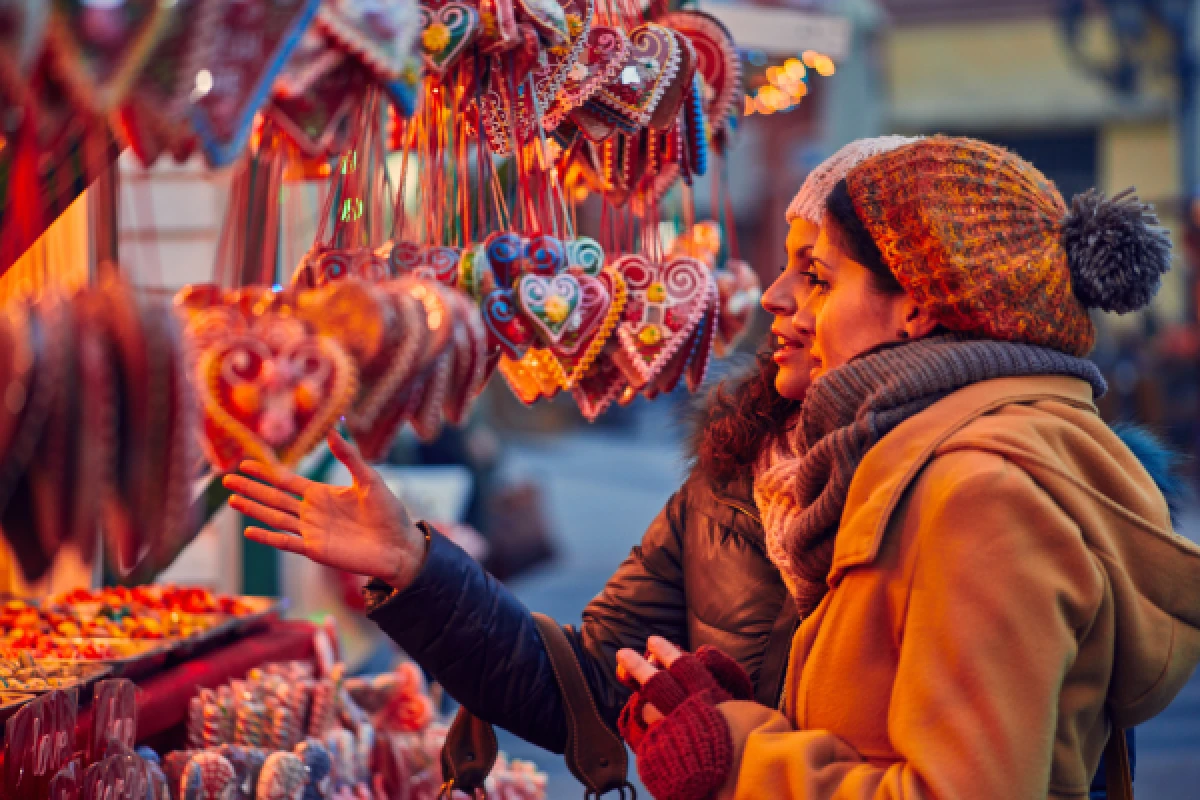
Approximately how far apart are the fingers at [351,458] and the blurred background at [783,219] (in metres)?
0.27

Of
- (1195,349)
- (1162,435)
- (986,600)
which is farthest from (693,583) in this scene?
(1195,349)

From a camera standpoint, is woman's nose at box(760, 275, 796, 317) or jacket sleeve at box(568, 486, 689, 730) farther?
jacket sleeve at box(568, 486, 689, 730)

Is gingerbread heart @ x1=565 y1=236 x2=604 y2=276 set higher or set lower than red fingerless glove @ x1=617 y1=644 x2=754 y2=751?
higher

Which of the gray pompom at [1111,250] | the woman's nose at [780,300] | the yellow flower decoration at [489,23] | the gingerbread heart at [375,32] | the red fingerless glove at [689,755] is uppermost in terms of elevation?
the yellow flower decoration at [489,23]

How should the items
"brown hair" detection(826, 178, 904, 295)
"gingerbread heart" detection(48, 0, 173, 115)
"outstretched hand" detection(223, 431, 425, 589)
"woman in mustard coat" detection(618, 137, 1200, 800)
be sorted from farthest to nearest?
"outstretched hand" detection(223, 431, 425, 589) → "brown hair" detection(826, 178, 904, 295) → "woman in mustard coat" detection(618, 137, 1200, 800) → "gingerbread heart" detection(48, 0, 173, 115)

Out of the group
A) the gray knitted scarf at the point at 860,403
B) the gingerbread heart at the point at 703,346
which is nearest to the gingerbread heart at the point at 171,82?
the gray knitted scarf at the point at 860,403

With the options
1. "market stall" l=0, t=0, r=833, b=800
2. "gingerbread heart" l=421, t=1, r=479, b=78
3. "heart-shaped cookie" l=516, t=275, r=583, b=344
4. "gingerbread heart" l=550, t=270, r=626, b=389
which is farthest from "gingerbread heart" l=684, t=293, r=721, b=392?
"gingerbread heart" l=421, t=1, r=479, b=78

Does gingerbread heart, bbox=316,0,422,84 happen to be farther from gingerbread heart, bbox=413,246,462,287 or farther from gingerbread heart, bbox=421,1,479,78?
gingerbread heart, bbox=413,246,462,287

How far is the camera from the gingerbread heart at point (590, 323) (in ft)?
5.14

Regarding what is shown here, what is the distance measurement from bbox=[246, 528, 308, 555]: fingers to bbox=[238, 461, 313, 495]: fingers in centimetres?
6

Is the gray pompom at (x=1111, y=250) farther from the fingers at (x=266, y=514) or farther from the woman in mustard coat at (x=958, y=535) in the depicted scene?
the fingers at (x=266, y=514)

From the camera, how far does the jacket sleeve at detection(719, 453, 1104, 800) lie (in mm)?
1052

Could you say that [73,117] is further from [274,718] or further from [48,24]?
[274,718]

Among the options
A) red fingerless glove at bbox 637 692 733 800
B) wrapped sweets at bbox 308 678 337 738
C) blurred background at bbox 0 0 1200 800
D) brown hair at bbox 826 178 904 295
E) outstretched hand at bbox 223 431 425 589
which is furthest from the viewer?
blurred background at bbox 0 0 1200 800
